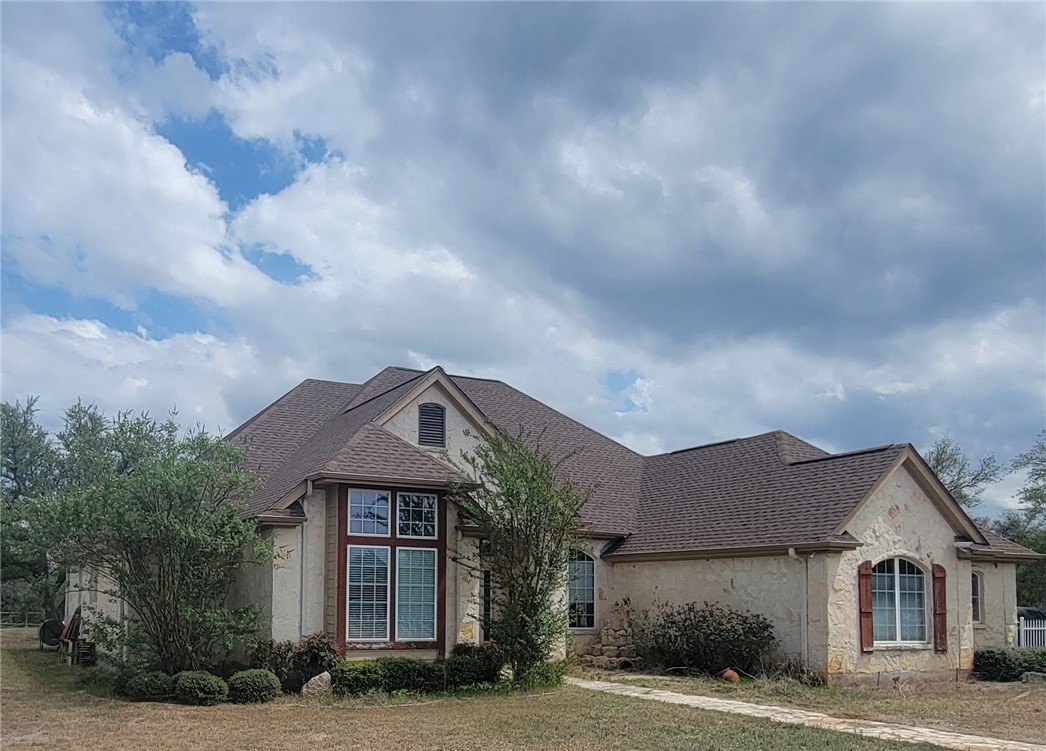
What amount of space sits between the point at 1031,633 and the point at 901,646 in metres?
8.17

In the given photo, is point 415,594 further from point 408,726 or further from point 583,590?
point 583,590

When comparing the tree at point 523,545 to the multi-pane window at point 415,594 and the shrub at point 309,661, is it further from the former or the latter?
the shrub at point 309,661

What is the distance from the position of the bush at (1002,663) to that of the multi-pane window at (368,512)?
1322 cm

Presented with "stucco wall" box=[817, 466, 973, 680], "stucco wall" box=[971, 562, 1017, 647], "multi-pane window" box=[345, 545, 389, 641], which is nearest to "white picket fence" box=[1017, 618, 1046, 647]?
"stucco wall" box=[971, 562, 1017, 647]

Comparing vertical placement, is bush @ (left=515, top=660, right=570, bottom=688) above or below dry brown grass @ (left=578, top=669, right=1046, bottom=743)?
above

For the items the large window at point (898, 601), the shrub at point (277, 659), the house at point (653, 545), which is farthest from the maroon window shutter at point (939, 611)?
the shrub at point (277, 659)

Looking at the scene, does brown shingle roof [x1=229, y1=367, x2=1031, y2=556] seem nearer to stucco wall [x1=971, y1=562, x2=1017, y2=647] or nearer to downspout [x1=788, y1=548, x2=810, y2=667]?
downspout [x1=788, y1=548, x2=810, y2=667]

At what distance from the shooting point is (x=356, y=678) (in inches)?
664

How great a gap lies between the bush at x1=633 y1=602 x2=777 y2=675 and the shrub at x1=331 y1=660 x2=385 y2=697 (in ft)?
23.2

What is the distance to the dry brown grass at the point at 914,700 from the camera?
573 inches

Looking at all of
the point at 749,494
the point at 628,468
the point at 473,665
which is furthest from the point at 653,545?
the point at 473,665

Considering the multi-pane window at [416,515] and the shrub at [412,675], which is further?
the multi-pane window at [416,515]

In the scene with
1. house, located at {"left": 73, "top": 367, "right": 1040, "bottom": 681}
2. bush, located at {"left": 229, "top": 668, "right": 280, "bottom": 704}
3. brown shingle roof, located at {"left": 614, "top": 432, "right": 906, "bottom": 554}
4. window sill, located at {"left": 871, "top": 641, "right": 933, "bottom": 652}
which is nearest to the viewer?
bush, located at {"left": 229, "top": 668, "right": 280, "bottom": 704}

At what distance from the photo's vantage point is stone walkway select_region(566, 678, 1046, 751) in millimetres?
12492
